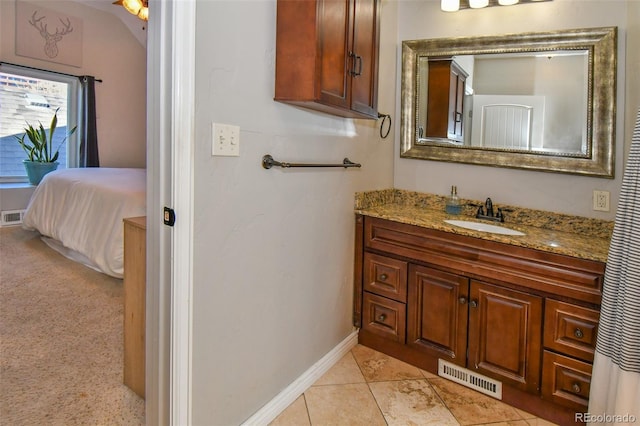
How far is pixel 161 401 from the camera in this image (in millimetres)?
1319

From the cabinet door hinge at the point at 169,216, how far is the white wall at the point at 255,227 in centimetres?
8

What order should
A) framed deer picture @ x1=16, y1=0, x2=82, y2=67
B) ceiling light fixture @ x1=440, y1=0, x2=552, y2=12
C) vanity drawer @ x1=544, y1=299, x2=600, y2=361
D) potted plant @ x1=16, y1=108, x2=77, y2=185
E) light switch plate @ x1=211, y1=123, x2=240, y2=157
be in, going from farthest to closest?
potted plant @ x1=16, y1=108, x2=77, y2=185, framed deer picture @ x1=16, y1=0, x2=82, y2=67, ceiling light fixture @ x1=440, y1=0, x2=552, y2=12, vanity drawer @ x1=544, y1=299, x2=600, y2=361, light switch plate @ x1=211, y1=123, x2=240, y2=157

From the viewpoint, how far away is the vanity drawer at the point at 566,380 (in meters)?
1.59

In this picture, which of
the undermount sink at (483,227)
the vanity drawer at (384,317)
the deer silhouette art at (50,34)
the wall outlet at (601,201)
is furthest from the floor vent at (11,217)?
the wall outlet at (601,201)

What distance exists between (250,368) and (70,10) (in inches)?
224

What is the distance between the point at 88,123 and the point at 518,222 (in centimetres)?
541

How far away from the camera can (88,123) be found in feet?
17.3

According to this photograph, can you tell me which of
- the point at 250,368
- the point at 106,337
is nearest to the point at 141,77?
the point at 106,337

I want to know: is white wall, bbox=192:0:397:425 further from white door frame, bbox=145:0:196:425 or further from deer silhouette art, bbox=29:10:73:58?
deer silhouette art, bbox=29:10:73:58

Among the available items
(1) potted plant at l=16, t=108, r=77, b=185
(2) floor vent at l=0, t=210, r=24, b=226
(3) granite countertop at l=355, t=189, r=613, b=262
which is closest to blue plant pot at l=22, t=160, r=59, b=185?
(1) potted plant at l=16, t=108, r=77, b=185

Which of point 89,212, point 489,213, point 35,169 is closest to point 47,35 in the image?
point 35,169

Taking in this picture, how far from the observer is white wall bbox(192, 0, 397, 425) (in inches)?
51.1

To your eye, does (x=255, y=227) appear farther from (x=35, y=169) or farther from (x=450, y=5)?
(x=35, y=169)

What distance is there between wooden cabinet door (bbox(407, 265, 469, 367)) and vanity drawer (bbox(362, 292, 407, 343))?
0.15ft
